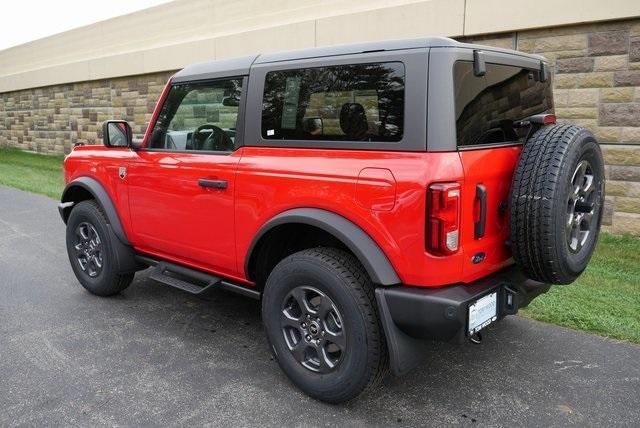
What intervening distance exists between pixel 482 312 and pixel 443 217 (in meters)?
0.56

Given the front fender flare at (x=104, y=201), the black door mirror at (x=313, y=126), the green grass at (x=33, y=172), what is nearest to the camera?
the black door mirror at (x=313, y=126)

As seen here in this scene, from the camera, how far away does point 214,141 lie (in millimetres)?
3529

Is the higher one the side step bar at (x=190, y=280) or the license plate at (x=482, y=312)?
the license plate at (x=482, y=312)

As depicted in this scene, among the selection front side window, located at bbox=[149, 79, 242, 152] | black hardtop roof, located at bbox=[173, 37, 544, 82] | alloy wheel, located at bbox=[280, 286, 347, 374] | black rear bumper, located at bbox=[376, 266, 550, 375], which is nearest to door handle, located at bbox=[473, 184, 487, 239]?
black rear bumper, located at bbox=[376, 266, 550, 375]

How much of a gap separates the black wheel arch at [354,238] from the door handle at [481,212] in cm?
44

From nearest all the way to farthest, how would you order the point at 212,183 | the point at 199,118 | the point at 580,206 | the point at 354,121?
the point at 354,121
the point at 580,206
the point at 212,183
the point at 199,118

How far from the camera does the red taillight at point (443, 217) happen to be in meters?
2.42

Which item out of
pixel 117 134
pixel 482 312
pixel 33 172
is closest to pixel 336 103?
pixel 482 312

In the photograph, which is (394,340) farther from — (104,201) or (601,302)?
(104,201)

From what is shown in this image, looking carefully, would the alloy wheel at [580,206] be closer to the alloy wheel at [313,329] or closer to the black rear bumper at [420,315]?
the black rear bumper at [420,315]

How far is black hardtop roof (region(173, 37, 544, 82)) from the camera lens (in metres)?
2.57

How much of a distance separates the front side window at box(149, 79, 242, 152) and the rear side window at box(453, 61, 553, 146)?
143 cm

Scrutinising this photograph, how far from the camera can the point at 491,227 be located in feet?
8.96

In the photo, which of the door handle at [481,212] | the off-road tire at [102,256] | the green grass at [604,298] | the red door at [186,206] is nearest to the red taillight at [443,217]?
the door handle at [481,212]
